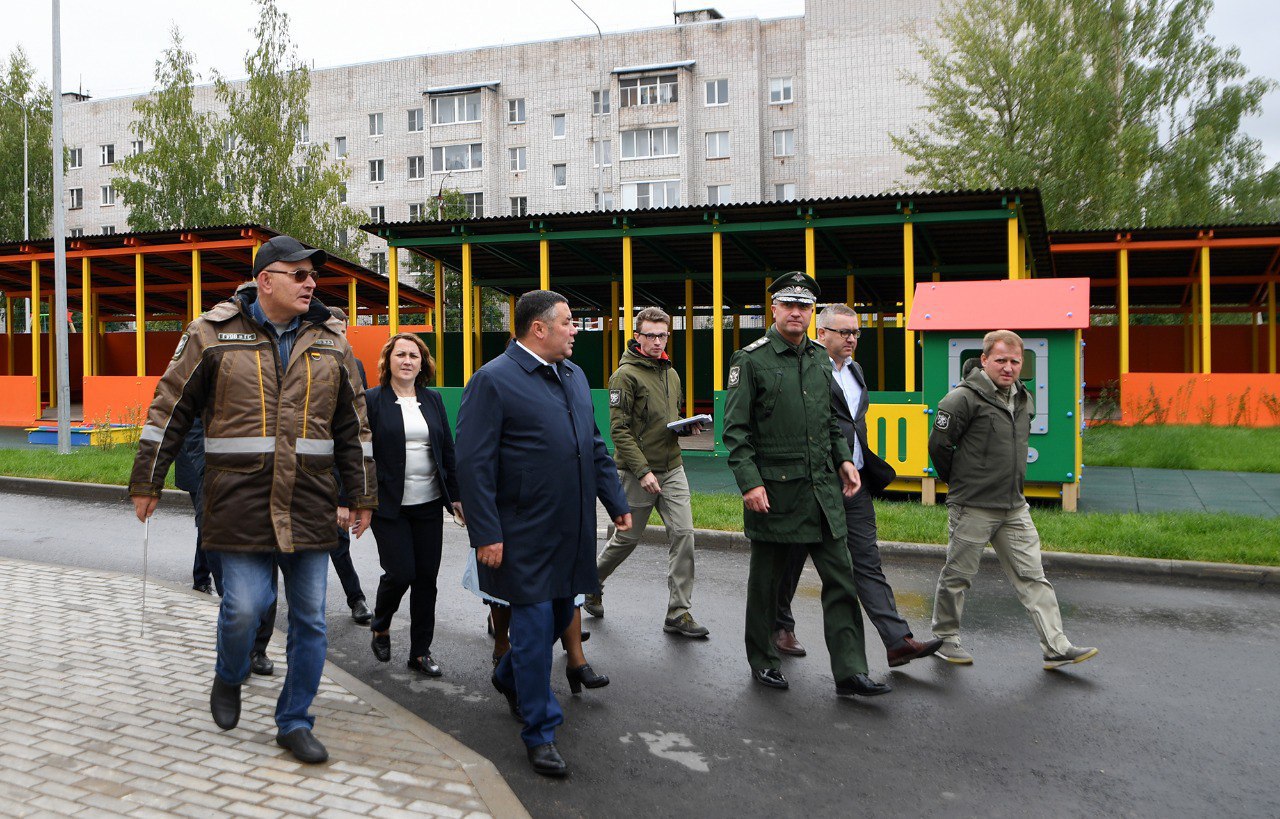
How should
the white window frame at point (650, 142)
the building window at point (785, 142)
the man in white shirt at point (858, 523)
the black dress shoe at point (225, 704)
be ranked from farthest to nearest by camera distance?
the white window frame at point (650, 142) → the building window at point (785, 142) → the man in white shirt at point (858, 523) → the black dress shoe at point (225, 704)

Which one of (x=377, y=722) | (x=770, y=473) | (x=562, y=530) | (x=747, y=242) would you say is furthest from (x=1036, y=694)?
(x=747, y=242)

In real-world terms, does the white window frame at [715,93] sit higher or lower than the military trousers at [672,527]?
higher

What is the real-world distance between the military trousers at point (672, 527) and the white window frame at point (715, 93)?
142 feet

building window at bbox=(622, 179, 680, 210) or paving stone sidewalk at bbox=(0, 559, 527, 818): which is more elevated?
building window at bbox=(622, 179, 680, 210)

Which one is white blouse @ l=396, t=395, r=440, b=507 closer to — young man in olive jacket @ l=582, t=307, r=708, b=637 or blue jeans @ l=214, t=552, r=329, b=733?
young man in olive jacket @ l=582, t=307, r=708, b=637

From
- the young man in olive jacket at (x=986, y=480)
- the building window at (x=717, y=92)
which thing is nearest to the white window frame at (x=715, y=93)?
the building window at (x=717, y=92)

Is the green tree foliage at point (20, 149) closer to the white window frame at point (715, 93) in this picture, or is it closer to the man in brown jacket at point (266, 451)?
the white window frame at point (715, 93)

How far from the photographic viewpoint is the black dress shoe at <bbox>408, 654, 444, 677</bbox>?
5320mm

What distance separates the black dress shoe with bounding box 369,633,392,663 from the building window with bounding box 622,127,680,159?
43538mm

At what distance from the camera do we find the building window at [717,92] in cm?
4712

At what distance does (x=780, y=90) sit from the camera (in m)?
47.0

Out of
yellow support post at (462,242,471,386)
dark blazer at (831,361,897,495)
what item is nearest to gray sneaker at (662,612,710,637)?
dark blazer at (831,361,897,495)

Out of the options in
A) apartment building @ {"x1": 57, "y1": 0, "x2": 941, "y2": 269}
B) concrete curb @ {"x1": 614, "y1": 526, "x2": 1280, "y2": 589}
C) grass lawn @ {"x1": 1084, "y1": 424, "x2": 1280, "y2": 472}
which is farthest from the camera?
apartment building @ {"x1": 57, "y1": 0, "x2": 941, "y2": 269}

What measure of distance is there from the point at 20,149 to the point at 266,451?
45611mm
